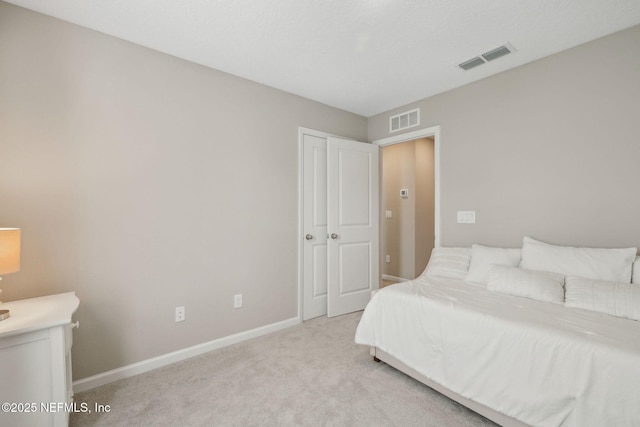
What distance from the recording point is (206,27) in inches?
80.6

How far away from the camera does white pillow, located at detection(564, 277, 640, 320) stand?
1.63 m

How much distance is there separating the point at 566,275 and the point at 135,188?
3288 mm

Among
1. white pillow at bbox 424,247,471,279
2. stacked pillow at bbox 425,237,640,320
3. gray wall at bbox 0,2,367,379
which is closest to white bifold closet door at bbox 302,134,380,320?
gray wall at bbox 0,2,367,379

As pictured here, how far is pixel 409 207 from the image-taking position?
15.6ft

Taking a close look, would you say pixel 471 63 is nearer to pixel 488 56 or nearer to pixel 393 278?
pixel 488 56

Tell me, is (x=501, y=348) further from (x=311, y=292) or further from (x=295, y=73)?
(x=295, y=73)

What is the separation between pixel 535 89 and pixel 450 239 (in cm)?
157

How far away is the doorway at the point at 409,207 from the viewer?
15.3 feet

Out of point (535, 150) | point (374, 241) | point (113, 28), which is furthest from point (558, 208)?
point (113, 28)

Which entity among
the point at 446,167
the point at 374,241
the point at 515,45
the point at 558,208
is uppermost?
the point at 515,45

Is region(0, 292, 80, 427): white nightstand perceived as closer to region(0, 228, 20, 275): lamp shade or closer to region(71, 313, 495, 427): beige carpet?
region(0, 228, 20, 275): lamp shade

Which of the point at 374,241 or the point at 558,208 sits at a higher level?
the point at 558,208

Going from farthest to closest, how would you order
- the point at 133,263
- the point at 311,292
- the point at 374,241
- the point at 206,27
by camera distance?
the point at 374,241 < the point at 311,292 < the point at 133,263 < the point at 206,27

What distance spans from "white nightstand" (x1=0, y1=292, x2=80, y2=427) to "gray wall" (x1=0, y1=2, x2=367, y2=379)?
0.69 meters
